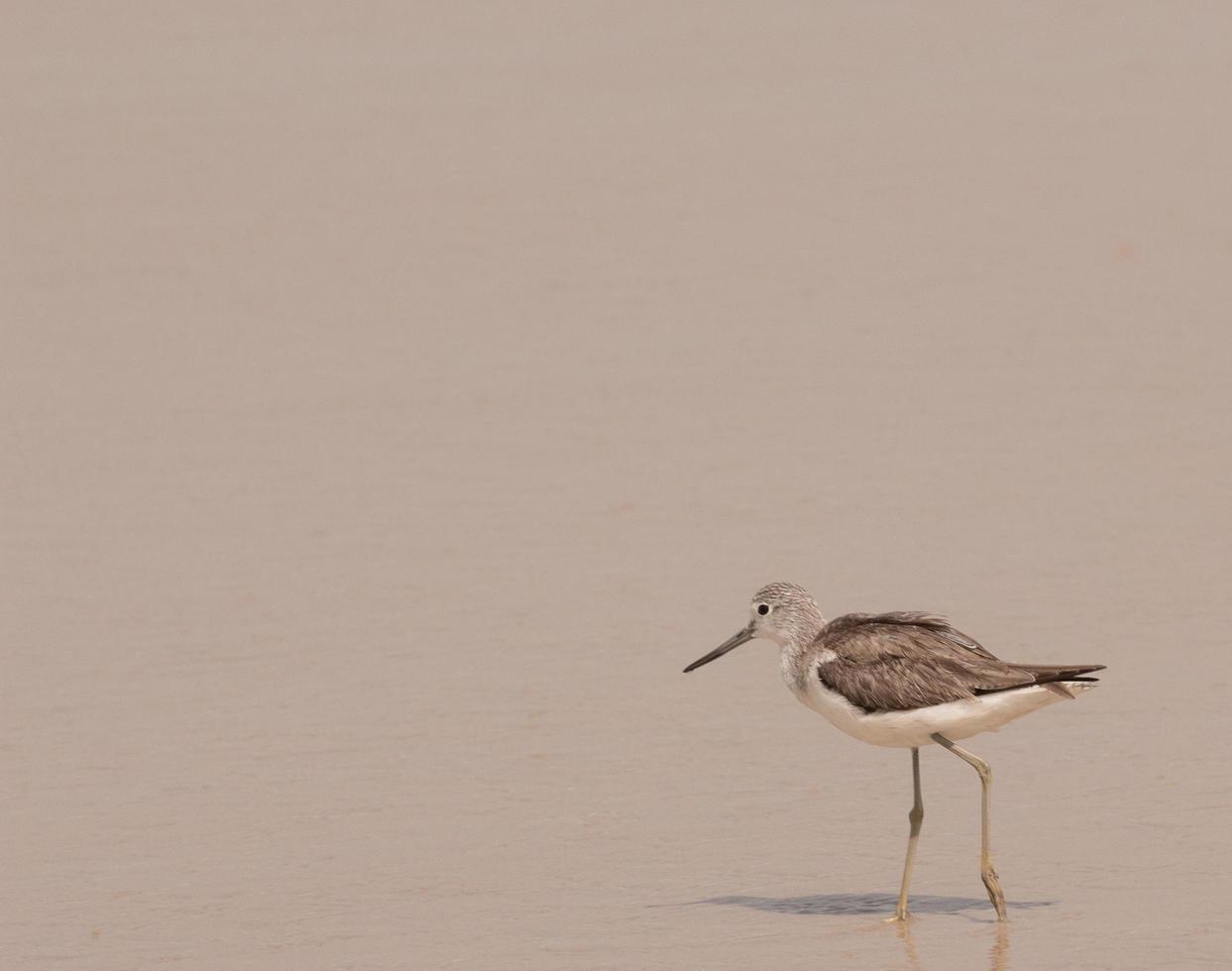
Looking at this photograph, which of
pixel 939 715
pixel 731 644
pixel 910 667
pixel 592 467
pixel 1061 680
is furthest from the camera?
pixel 592 467

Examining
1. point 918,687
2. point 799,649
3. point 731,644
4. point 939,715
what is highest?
point 731,644

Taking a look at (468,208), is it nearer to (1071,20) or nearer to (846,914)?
(1071,20)

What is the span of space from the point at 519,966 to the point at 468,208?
11.6m

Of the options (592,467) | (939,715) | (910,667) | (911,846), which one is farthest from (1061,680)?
(592,467)

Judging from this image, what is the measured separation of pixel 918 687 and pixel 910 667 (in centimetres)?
9

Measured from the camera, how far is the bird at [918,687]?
7.88m

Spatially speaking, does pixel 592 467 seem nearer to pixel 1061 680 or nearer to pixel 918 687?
pixel 918 687

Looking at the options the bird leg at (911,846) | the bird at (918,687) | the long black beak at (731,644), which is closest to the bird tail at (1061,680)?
the bird at (918,687)

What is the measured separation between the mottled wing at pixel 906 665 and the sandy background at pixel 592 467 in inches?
27.9

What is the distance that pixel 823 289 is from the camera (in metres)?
16.5

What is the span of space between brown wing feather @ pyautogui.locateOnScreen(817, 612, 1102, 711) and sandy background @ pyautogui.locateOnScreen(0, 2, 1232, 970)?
28.0 inches

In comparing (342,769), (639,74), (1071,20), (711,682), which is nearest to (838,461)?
(711,682)

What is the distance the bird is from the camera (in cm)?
788

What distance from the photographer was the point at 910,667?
320 inches
